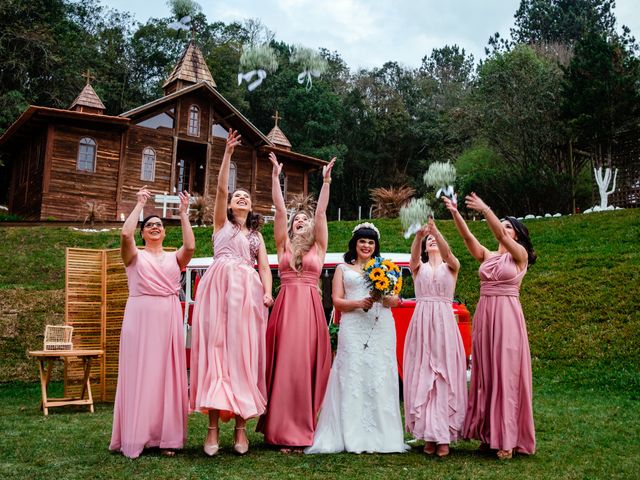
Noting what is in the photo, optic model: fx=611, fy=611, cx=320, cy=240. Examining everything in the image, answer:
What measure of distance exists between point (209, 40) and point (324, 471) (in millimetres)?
43242

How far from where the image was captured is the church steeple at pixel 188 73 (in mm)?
26641

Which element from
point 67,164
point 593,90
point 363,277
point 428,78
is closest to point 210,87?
point 67,164

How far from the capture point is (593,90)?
24.5 meters

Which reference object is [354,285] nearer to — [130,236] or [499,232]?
[499,232]

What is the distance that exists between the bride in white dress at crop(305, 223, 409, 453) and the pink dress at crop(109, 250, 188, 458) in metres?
1.24

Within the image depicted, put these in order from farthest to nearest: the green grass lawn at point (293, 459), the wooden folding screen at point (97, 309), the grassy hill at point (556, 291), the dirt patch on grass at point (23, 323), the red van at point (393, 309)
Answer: the dirt patch on grass at point (23, 323) < the grassy hill at point (556, 291) < the wooden folding screen at point (97, 309) < the red van at point (393, 309) < the green grass lawn at point (293, 459)

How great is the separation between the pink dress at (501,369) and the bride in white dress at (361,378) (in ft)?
2.41

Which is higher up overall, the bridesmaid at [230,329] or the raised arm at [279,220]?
the raised arm at [279,220]

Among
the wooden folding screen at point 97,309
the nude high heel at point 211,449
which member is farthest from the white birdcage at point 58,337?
the nude high heel at point 211,449

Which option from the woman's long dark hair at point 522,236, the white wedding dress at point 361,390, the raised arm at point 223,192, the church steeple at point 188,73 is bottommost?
the white wedding dress at point 361,390

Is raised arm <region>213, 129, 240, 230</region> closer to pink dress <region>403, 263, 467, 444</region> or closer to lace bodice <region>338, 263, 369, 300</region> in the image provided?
lace bodice <region>338, 263, 369, 300</region>

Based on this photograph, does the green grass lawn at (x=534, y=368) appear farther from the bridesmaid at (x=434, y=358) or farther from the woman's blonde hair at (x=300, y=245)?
the woman's blonde hair at (x=300, y=245)

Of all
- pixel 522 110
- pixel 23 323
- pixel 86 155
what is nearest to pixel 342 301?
pixel 23 323

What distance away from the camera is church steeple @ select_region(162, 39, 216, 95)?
26.6 metres
